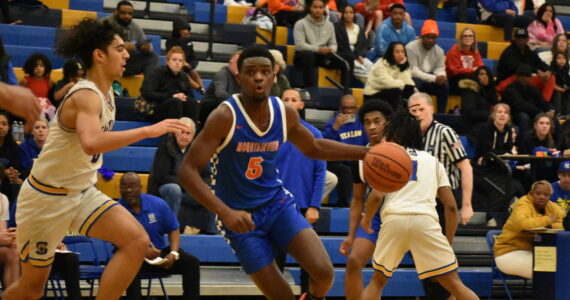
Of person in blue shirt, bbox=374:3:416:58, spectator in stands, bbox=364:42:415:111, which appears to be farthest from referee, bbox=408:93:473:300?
person in blue shirt, bbox=374:3:416:58

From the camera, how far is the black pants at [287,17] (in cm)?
1287

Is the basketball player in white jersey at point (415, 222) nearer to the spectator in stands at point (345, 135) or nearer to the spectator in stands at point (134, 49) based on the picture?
the spectator in stands at point (345, 135)

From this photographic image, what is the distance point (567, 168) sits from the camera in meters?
10.1

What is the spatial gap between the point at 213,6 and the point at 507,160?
417 centimetres

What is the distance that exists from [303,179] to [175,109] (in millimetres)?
2672

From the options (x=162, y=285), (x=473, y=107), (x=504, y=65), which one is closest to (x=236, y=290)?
(x=162, y=285)

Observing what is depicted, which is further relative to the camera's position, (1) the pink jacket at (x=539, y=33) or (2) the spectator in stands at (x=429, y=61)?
(1) the pink jacket at (x=539, y=33)

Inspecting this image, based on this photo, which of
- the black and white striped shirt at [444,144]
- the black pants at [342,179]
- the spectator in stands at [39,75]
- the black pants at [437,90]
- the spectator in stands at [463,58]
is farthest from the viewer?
the spectator in stands at [463,58]

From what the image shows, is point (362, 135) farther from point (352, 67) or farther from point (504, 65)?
point (504, 65)

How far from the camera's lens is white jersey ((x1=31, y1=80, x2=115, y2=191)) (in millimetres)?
5445

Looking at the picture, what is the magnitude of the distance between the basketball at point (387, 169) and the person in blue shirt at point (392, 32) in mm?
7302

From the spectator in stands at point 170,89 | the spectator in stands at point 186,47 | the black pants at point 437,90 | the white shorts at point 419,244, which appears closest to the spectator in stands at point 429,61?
the black pants at point 437,90

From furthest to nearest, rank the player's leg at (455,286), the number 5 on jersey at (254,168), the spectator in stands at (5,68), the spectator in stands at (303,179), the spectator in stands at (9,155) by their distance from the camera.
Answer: the spectator in stands at (5,68) → the spectator in stands at (9,155) → the spectator in stands at (303,179) → the player's leg at (455,286) → the number 5 on jersey at (254,168)

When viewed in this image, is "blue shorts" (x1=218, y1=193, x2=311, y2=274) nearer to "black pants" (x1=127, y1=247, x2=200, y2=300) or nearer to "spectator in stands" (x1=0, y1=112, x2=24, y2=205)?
"black pants" (x1=127, y1=247, x2=200, y2=300)
